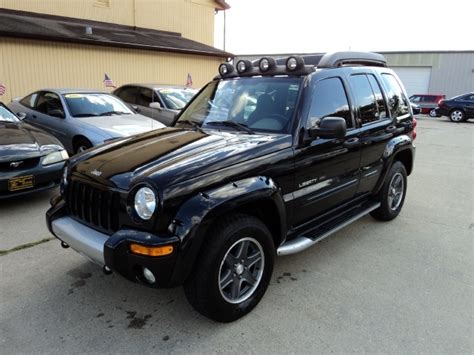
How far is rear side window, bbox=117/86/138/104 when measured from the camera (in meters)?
10.1

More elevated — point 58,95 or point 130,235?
point 58,95

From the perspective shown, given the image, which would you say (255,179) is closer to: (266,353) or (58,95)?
(266,353)

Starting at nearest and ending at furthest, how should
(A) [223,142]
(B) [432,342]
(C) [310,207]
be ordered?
1. (B) [432,342]
2. (A) [223,142]
3. (C) [310,207]

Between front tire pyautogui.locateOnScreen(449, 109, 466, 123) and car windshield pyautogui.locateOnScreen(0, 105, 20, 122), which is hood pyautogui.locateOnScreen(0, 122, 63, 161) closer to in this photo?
car windshield pyautogui.locateOnScreen(0, 105, 20, 122)

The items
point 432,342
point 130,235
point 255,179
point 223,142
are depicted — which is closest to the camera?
point 130,235

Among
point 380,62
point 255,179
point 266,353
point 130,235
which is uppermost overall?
point 380,62

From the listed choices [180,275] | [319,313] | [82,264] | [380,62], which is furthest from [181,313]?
[380,62]

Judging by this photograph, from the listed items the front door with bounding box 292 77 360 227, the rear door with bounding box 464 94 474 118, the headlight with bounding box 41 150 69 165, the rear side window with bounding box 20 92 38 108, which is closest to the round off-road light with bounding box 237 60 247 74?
the front door with bounding box 292 77 360 227

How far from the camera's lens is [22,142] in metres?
5.23

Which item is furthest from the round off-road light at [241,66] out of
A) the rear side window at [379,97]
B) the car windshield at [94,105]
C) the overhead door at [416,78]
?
Answer: the overhead door at [416,78]

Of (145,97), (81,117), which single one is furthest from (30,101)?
(145,97)

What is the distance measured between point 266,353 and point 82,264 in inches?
79.9

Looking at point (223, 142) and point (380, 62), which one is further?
point (380, 62)

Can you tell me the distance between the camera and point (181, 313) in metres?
2.94
